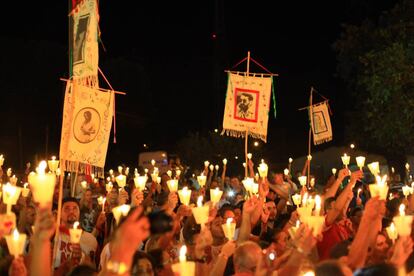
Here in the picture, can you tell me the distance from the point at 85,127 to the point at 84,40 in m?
1.07

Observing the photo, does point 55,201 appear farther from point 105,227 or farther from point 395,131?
point 395,131

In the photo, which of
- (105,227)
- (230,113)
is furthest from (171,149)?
(105,227)

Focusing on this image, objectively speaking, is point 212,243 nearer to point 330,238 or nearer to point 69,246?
point 330,238

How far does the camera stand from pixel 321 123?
17609 millimetres

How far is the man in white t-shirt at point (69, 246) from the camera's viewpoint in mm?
6715

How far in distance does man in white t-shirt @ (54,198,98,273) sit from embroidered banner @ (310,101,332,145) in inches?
385

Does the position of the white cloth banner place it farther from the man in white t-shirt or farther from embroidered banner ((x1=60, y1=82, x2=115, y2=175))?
the man in white t-shirt

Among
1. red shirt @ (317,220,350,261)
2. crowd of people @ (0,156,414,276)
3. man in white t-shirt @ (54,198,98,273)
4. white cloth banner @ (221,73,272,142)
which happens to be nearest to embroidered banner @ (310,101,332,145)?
white cloth banner @ (221,73,272,142)

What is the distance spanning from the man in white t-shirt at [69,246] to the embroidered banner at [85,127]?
46 centimetres

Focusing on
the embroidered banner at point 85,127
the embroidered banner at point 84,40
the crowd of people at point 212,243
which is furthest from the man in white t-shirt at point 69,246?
the embroidered banner at point 84,40

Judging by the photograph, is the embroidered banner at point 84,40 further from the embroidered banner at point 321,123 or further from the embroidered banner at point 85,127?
the embroidered banner at point 321,123

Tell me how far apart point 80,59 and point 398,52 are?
14120 millimetres

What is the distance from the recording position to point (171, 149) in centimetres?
4262

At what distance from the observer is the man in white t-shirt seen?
22.0 feet
